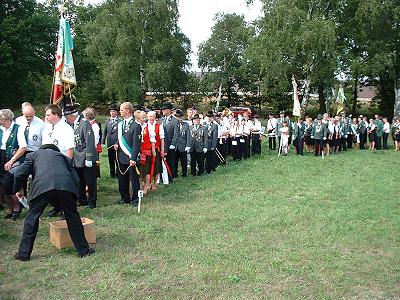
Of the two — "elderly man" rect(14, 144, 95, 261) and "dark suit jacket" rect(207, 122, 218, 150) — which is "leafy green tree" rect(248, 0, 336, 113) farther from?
"elderly man" rect(14, 144, 95, 261)

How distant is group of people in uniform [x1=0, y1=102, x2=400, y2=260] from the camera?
6000 millimetres

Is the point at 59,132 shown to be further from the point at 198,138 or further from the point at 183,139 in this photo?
the point at 198,138

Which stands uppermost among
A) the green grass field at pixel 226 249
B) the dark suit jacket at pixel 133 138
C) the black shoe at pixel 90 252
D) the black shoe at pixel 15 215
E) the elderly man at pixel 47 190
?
the dark suit jacket at pixel 133 138

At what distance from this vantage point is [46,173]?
5.87 metres

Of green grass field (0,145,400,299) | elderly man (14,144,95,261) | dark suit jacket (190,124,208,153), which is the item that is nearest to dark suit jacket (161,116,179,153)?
dark suit jacket (190,124,208,153)

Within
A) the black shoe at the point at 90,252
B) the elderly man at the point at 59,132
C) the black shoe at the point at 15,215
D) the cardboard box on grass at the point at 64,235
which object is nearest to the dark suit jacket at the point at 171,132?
the black shoe at the point at 15,215

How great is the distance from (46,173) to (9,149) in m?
2.88

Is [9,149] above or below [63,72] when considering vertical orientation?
below

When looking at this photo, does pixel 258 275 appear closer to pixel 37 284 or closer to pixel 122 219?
pixel 37 284

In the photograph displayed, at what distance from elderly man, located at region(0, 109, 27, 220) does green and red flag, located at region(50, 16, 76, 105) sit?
301 cm

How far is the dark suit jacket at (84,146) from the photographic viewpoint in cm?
887

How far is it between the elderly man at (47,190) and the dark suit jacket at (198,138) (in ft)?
25.7

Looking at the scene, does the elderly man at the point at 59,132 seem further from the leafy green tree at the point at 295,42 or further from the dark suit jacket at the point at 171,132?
the leafy green tree at the point at 295,42

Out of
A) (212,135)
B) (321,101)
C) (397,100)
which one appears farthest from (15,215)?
(321,101)
